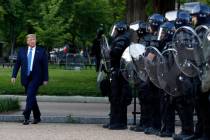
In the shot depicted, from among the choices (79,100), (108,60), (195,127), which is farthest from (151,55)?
(79,100)

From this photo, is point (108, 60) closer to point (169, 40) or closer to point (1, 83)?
point (169, 40)

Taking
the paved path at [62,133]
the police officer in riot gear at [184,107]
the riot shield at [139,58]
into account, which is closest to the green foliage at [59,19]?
the paved path at [62,133]

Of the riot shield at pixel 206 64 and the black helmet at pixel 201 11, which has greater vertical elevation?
the black helmet at pixel 201 11

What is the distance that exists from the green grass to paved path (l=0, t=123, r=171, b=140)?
1.41 m

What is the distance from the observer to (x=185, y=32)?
9484 millimetres

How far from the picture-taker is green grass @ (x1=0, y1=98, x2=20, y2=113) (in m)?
14.7

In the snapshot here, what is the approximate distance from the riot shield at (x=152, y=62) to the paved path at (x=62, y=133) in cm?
104

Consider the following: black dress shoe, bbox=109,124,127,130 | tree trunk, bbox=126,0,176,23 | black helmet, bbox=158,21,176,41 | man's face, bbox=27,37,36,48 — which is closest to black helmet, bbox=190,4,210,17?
black helmet, bbox=158,21,176,41

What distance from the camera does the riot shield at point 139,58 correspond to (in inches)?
452

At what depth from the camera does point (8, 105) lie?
49.0 ft

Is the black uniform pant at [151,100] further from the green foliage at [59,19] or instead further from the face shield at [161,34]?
the green foliage at [59,19]

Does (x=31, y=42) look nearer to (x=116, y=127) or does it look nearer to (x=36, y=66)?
(x=36, y=66)

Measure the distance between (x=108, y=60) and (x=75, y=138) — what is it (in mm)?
2451

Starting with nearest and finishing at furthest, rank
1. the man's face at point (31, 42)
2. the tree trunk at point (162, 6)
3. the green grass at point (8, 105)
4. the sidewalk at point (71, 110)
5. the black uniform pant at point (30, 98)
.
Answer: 1. the black uniform pant at point (30, 98)
2. the man's face at point (31, 42)
3. the sidewalk at point (71, 110)
4. the green grass at point (8, 105)
5. the tree trunk at point (162, 6)
